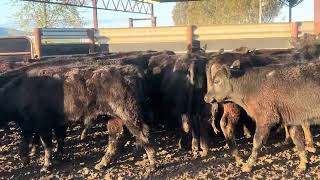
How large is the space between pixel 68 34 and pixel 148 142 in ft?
21.8

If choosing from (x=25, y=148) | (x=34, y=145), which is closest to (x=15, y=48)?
(x=34, y=145)

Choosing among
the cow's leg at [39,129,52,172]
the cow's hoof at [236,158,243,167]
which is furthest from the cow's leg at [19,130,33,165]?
the cow's hoof at [236,158,243,167]

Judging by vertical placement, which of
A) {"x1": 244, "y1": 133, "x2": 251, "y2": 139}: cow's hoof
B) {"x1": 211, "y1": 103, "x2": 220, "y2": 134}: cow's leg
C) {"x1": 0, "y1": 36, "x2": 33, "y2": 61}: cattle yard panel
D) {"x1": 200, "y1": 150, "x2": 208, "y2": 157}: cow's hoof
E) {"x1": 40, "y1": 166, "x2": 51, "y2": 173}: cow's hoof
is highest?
{"x1": 0, "y1": 36, "x2": 33, "y2": 61}: cattle yard panel

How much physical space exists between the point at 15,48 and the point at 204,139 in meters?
9.21

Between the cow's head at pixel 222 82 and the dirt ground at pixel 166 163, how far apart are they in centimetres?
88

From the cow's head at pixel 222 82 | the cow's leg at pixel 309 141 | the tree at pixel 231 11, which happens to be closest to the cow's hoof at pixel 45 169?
the cow's head at pixel 222 82

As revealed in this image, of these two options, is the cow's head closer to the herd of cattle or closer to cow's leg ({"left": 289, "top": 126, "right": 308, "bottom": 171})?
the herd of cattle

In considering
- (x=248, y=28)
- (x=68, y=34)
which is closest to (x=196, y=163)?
(x=248, y=28)

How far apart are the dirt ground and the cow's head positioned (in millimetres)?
883

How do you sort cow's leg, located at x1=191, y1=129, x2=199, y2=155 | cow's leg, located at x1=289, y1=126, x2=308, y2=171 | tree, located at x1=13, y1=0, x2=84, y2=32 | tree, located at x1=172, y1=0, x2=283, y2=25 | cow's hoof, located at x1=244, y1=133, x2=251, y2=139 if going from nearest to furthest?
cow's leg, located at x1=289, y1=126, x2=308, y2=171
cow's leg, located at x1=191, y1=129, x2=199, y2=155
cow's hoof, located at x1=244, y1=133, x2=251, y2=139
tree, located at x1=13, y1=0, x2=84, y2=32
tree, located at x1=172, y1=0, x2=283, y2=25

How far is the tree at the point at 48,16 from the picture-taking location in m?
29.1

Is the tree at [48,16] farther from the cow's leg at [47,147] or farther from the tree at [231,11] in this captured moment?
the cow's leg at [47,147]

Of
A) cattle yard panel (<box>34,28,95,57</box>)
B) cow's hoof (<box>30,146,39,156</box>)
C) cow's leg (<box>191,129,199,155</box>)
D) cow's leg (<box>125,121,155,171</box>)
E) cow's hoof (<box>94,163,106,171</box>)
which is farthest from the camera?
cattle yard panel (<box>34,28,95,57</box>)

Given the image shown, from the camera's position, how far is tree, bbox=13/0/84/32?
2912 centimetres
